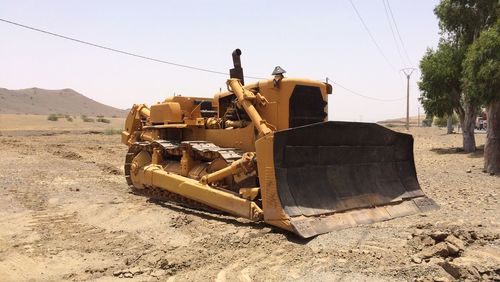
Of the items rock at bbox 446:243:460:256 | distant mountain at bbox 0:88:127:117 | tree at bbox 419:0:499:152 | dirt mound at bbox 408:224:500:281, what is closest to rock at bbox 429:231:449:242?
dirt mound at bbox 408:224:500:281

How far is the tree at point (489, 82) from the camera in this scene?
47.7 ft

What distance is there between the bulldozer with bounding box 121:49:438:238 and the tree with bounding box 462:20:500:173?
22.7ft

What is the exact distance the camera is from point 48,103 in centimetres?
11469

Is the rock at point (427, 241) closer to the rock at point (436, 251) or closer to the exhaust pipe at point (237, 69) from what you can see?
the rock at point (436, 251)

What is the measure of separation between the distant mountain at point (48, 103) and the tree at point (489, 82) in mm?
94699

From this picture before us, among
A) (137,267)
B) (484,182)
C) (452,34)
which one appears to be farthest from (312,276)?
(452,34)

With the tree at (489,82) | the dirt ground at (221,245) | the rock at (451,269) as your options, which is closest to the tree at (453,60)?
the tree at (489,82)

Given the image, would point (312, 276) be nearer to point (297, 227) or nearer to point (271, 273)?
point (271, 273)

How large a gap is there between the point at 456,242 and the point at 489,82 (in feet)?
39.3

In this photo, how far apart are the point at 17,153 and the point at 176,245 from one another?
15.4 metres

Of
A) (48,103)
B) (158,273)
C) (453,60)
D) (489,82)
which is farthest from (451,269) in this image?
(48,103)

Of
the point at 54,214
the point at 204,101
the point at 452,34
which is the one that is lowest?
the point at 54,214

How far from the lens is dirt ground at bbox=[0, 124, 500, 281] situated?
5.12 meters

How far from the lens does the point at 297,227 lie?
6.38 meters
